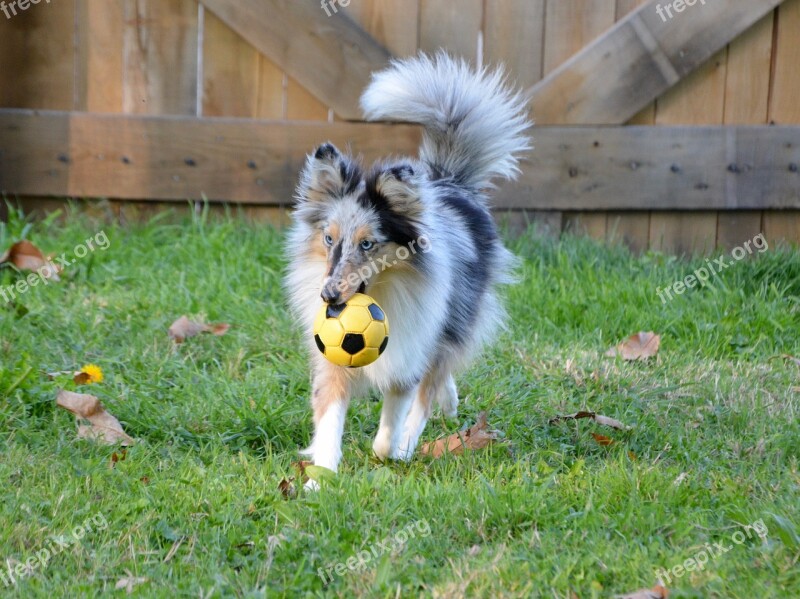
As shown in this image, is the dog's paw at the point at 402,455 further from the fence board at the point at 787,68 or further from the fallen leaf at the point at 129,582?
the fence board at the point at 787,68

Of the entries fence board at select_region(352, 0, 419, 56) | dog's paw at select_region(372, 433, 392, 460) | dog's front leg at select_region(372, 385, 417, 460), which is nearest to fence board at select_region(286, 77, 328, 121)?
fence board at select_region(352, 0, 419, 56)

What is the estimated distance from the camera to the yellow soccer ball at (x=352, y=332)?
338 cm

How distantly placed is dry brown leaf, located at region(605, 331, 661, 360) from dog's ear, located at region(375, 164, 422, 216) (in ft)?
5.65

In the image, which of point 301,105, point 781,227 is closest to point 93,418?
point 301,105

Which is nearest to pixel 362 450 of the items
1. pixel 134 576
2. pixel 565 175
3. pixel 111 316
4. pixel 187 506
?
pixel 187 506

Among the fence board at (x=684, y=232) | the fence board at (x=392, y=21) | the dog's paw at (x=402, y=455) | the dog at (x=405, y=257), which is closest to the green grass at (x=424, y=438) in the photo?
the dog's paw at (x=402, y=455)

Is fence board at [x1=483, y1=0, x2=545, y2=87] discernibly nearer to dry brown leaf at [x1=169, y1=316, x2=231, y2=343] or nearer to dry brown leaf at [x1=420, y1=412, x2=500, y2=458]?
dry brown leaf at [x1=169, y1=316, x2=231, y2=343]

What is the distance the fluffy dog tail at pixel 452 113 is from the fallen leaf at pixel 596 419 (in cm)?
130

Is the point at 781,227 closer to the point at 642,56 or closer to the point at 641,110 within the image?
the point at 641,110

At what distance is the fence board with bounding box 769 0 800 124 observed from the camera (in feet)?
20.5

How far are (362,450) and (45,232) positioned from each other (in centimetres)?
331

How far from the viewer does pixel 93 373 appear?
4.32 meters

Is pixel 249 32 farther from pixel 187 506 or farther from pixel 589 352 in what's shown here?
pixel 187 506

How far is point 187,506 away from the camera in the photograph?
3244 mm
